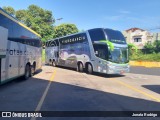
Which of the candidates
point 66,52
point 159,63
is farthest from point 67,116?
point 159,63

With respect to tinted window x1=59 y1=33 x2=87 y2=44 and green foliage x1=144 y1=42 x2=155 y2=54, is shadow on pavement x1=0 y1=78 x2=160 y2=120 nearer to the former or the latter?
tinted window x1=59 y1=33 x2=87 y2=44

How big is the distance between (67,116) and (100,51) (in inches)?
514

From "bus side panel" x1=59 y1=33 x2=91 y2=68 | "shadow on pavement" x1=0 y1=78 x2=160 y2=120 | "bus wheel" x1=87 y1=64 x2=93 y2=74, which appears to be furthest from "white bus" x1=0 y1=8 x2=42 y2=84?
"bus side panel" x1=59 y1=33 x2=91 y2=68

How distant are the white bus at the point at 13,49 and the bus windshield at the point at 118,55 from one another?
6181mm

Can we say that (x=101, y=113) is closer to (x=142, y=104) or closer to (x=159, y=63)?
(x=142, y=104)

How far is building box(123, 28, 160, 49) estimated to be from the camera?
57450 mm

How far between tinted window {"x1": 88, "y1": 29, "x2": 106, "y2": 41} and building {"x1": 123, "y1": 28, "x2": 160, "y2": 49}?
1469 inches

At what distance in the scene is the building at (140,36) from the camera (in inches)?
2262

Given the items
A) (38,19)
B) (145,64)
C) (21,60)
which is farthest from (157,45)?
(21,60)

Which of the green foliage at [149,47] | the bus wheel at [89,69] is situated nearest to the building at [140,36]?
the green foliage at [149,47]

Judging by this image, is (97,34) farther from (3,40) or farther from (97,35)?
(3,40)

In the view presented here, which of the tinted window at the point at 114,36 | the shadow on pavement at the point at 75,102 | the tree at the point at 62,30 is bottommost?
the shadow on pavement at the point at 75,102

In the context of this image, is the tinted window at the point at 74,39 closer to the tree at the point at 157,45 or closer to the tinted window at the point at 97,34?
the tinted window at the point at 97,34

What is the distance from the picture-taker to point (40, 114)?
7.79 meters
